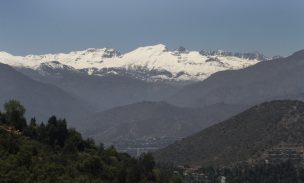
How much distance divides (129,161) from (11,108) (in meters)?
41.5

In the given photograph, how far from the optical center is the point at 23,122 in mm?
176000

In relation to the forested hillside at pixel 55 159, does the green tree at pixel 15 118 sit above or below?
above

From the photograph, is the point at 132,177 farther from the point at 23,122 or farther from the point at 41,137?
the point at 23,122

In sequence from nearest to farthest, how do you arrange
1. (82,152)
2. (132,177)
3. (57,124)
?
1. (132,177)
2. (82,152)
3. (57,124)

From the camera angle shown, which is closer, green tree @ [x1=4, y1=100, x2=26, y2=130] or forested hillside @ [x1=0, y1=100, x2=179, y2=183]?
forested hillside @ [x1=0, y1=100, x2=179, y2=183]

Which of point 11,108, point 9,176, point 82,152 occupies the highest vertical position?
point 11,108

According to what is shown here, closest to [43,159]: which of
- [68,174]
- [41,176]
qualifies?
[68,174]

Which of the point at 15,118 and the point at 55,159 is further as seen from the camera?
the point at 15,118

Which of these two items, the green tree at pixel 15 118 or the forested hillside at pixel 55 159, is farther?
the green tree at pixel 15 118

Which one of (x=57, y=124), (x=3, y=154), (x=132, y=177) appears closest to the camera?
(x=3, y=154)

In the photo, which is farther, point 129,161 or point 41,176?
point 129,161

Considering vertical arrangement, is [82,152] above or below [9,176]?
above

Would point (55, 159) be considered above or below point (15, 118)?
below

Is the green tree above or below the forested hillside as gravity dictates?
above
